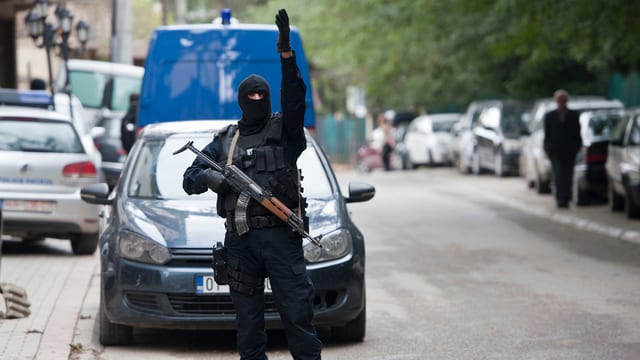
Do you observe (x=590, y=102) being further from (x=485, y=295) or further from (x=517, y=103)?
(x=485, y=295)

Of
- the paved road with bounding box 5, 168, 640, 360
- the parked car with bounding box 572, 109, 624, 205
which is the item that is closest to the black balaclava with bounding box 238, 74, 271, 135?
the paved road with bounding box 5, 168, 640, 360

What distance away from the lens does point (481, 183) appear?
1315 inches

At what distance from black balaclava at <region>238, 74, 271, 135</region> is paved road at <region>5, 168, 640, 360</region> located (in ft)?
8.14

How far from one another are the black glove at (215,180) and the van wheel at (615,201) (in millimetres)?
15491

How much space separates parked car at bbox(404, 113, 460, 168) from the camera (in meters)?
44.6

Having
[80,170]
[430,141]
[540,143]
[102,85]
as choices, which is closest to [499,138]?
[540,143]

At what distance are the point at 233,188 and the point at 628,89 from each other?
2764cm

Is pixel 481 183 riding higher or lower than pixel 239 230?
lower

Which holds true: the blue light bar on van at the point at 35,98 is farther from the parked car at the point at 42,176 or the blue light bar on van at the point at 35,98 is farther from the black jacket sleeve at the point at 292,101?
the black jacket sleeve at the point at 292,101

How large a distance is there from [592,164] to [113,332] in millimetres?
15424

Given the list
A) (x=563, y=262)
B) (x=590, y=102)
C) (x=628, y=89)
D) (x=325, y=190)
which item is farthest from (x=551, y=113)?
(x=325, y=190)

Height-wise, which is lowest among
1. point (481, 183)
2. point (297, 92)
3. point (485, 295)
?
point (481, 183)

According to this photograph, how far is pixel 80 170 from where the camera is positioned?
16.7m

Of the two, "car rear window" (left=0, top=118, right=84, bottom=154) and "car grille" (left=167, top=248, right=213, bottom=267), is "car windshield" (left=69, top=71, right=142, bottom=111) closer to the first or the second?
"car rear window" (left=0, top=118, right=84, bottom=154)
